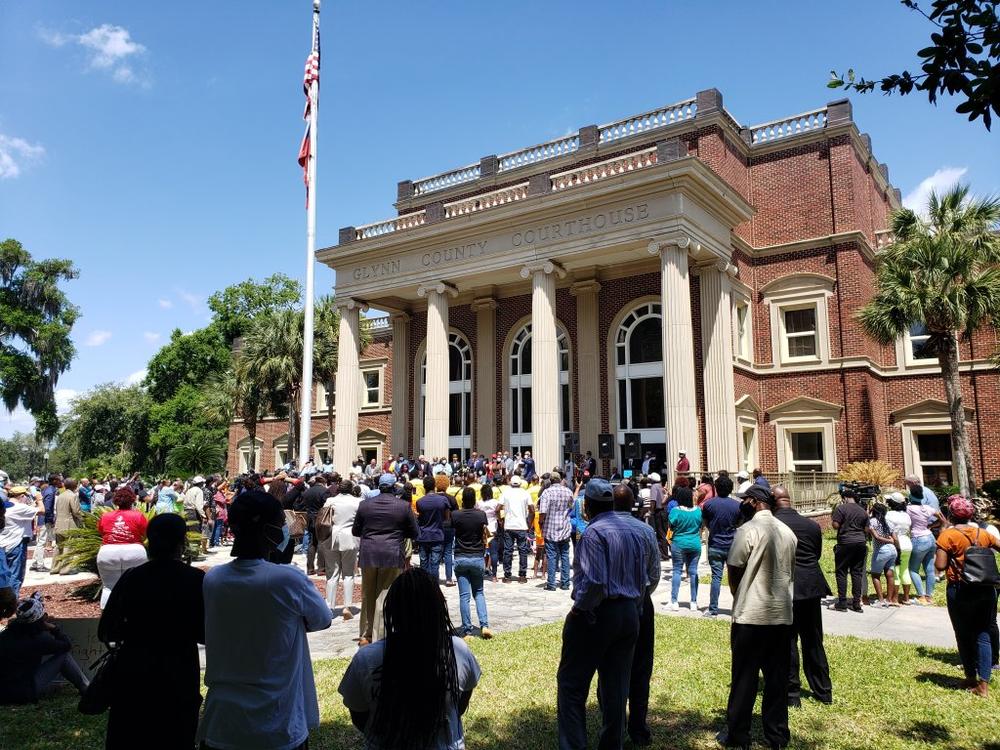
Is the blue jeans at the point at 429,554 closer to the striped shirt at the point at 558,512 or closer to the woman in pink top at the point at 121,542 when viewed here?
the striped shirt at the point at 558,512

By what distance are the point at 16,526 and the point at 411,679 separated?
9471mm

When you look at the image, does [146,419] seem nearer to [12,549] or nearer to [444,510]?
[12,549]

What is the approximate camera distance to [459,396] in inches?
1117

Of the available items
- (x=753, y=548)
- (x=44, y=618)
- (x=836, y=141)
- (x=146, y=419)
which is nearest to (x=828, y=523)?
(x=836, y=141)

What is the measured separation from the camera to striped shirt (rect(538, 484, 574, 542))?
11.0 metres

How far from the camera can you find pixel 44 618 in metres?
6.20

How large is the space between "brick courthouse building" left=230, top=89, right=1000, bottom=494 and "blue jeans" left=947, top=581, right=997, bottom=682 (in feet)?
43.5

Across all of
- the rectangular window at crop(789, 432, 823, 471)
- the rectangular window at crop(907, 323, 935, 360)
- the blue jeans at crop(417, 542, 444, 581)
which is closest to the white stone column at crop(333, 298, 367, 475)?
the rectangular window at crop(789, 432, 823, 471)

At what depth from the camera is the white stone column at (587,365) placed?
2405 cm

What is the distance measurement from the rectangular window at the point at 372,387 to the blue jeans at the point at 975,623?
101 ft

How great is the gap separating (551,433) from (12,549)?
46.2ft

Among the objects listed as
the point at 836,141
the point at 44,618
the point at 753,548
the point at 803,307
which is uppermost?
the point at 836,141

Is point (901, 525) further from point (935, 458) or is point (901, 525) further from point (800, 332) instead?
point (935, 458)

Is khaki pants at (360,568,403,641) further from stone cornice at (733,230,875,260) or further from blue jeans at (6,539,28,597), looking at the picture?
stone cornice at (733,230,875,260)
